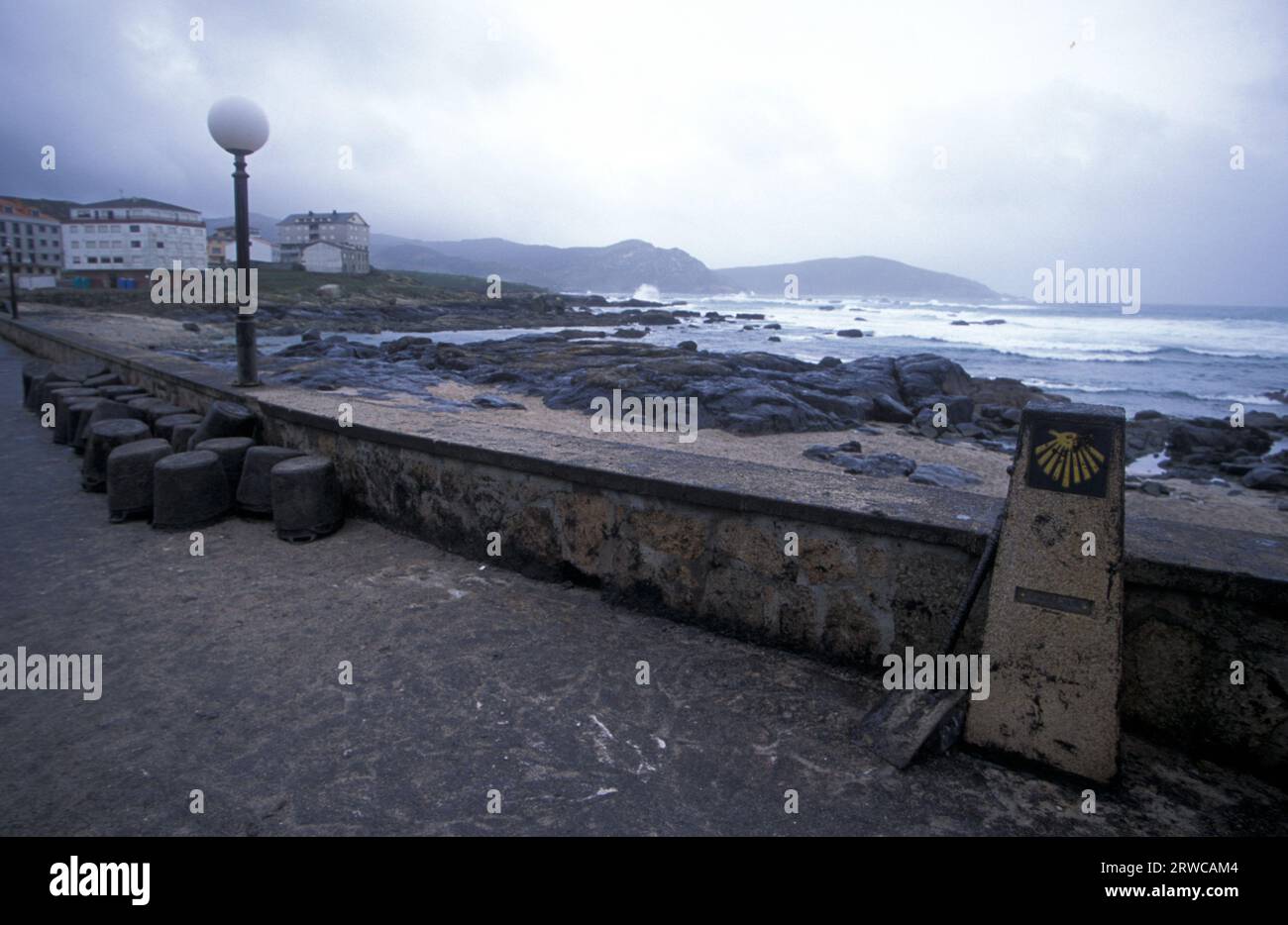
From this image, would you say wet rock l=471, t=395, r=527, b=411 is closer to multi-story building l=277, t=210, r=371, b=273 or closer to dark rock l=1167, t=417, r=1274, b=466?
dark rock l=1167, t=417, r=1274, b=466

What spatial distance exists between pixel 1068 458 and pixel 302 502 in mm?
4360

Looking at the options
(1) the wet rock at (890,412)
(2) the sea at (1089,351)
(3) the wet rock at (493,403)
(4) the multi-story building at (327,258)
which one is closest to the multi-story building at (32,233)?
(4) the multi-story building at (327,258)

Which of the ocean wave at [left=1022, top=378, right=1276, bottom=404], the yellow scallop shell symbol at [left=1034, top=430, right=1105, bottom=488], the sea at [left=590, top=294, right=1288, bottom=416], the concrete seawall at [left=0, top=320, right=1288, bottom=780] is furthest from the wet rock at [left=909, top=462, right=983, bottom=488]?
the ocean wave at [left=1022, top=378, right=1276, bottom=404]

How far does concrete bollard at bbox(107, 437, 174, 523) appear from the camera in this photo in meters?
5.32

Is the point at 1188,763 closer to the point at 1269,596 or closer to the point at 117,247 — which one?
the point at 1269,596

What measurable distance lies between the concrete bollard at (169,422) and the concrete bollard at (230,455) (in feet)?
4.11

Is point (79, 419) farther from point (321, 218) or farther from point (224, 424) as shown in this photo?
point (321, 218)

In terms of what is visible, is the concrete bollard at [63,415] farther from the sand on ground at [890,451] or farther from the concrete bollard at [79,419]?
the sand on ground at [890,451]

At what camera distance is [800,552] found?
337cm

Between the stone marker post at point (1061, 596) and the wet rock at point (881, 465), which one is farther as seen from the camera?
the wet rock at point (881, 465)

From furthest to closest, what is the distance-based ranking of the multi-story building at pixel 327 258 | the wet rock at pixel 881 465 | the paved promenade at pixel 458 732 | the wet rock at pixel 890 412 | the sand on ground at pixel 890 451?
the multi-story building at pixel 327 258
the wet rock at pixel 890 412
the wet rock at pixel 881 465
the sand on ground at pixel 890 451
the paved promenade at pixel 458 732

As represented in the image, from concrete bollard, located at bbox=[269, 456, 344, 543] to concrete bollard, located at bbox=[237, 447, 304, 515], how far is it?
0.30m

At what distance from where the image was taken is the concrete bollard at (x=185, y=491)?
5137 millimetres

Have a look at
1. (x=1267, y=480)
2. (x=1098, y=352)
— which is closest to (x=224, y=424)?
(x=1267, y=480)
